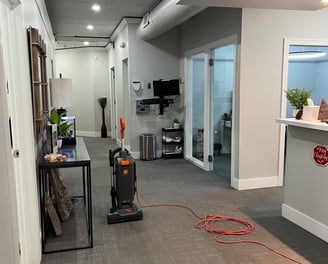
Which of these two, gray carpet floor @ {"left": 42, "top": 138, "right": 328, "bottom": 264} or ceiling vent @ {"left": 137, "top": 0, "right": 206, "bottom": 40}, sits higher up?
ceiling vent @ {"left": 137, "top": 0, "right": 206, "bottom": 40}

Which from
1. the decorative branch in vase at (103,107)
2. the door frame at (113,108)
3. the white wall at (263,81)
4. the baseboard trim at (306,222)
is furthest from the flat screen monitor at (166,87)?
the decorative branch in vase at (103,107)

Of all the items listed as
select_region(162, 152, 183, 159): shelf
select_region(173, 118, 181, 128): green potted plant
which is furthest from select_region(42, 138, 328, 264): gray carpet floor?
select_region(173, 118, 181, 128): green potted plant

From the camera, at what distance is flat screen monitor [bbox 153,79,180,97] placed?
6406 millimetres

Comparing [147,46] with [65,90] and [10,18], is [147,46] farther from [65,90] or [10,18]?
[10,18]

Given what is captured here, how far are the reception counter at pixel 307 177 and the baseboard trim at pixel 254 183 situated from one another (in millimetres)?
989

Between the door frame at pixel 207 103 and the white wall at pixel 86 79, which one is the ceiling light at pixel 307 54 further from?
the white wall at pixel 86 79

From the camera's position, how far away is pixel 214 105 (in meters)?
5.46

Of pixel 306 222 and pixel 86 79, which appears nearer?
pixel 306 222

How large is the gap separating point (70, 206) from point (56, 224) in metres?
0.65

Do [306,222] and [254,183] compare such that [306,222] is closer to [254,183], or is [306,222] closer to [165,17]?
[254,183]

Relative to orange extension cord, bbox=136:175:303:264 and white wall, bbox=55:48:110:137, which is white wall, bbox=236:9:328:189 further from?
white wall, bbox=55:48:110:137

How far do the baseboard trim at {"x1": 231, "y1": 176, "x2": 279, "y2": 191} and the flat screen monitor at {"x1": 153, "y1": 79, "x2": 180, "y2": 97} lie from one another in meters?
2.53

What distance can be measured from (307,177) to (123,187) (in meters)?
1.88

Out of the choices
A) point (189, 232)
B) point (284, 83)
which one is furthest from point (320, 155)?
point (284, 83)
